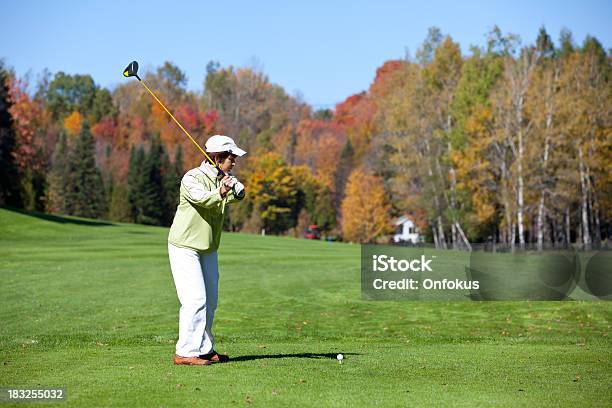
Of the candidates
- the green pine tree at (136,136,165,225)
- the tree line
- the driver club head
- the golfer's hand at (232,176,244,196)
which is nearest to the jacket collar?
the golfer's hand at (232,176,244,196)

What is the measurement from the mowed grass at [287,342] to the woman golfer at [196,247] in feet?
1.38

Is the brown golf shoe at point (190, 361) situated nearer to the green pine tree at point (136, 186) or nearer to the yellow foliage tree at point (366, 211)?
the yellow foliage tree at point (366, 211)

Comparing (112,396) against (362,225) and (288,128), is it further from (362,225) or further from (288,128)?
(288,128)

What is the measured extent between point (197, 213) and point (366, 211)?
76.6 meters

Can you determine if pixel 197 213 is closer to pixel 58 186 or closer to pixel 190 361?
pixel 190 361

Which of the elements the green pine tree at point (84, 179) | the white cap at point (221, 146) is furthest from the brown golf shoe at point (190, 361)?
the green pine tree at point (84, 179)

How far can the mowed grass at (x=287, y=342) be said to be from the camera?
8430 millimetres

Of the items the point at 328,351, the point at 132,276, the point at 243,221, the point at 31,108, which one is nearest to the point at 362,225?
the point at 243,221

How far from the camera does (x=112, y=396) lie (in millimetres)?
7992

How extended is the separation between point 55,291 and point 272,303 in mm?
5789

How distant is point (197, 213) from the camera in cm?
1023

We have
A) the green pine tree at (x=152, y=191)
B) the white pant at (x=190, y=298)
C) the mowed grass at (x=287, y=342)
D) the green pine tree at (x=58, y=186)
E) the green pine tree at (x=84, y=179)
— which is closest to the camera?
the mowed grass at (x=287, y=342)

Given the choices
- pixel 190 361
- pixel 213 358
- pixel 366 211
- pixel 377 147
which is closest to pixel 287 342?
pixel 213 358

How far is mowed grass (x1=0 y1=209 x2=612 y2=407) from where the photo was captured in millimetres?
8430
